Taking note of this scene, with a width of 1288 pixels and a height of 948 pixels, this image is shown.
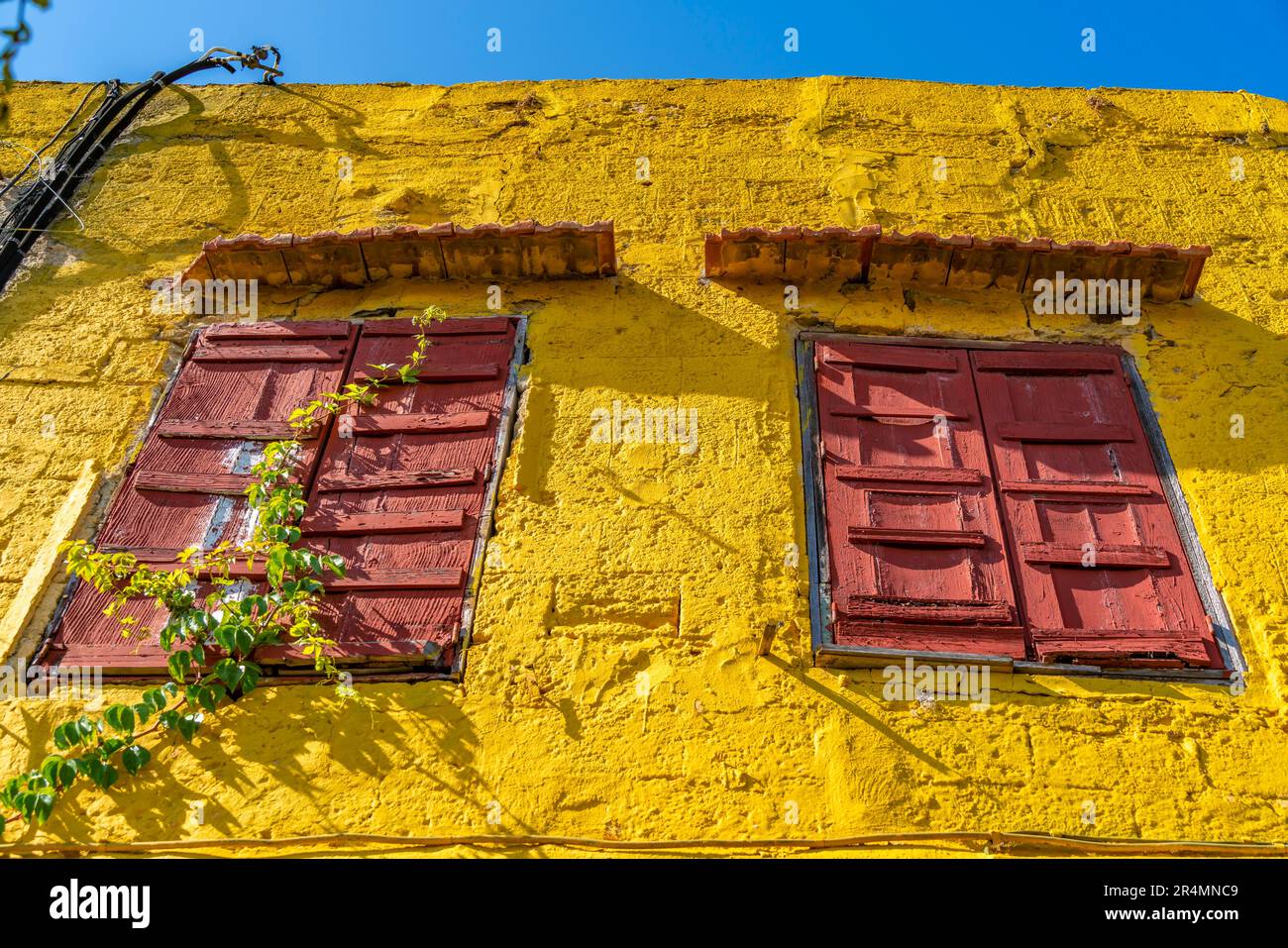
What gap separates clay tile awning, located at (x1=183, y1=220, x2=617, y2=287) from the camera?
259 inches

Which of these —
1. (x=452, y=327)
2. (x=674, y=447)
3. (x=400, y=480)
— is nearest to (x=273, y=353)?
(x=452, y=327)

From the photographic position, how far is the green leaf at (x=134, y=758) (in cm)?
454

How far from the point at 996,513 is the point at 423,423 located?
2.95 m

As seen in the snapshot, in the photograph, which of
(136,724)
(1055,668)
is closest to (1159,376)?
(1055,668)

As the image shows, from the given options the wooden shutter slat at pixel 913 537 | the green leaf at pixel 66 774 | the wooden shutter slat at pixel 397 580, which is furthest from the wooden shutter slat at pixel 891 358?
the green leaf at pixel 66 774

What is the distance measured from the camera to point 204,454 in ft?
19.3

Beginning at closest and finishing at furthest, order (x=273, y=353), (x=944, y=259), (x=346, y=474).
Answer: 1. (x=346, y=474)
2. (x=273, y=353)
3. (x=944, y=259)

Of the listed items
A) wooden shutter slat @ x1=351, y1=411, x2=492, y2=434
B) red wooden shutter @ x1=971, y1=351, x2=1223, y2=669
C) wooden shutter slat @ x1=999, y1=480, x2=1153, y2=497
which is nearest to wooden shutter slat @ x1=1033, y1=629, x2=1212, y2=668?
red wooden shutter @ x1=971, y1=351, x2=1223, y2=669

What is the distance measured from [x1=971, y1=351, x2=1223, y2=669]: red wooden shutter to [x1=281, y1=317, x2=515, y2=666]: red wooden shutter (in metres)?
2.64

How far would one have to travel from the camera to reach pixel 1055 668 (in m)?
4.85

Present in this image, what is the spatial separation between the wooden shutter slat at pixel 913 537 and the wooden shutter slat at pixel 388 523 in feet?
6.32

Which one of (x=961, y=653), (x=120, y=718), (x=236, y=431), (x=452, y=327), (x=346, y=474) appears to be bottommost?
(x=120, y=718)

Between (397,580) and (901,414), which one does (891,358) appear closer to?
(901,414)

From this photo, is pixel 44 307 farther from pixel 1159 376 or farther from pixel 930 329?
pixel 1159 376
